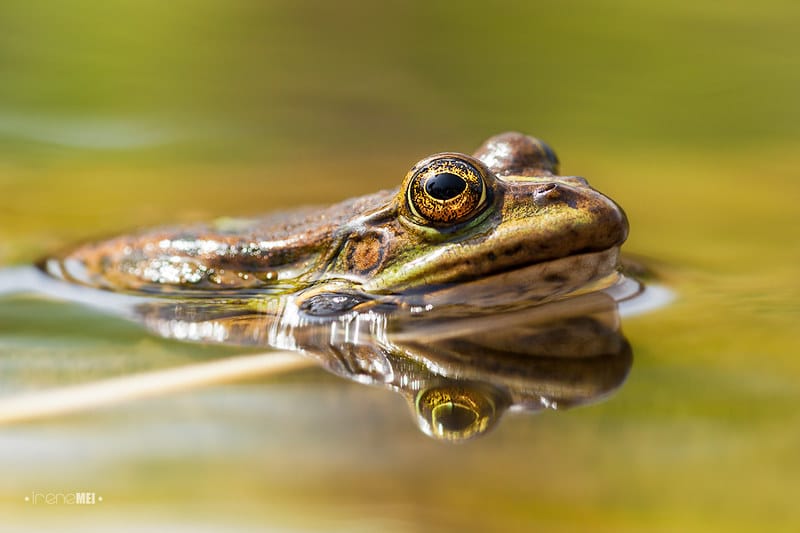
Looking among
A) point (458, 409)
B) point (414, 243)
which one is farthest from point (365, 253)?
point (458, 409)

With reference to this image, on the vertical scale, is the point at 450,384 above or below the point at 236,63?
below

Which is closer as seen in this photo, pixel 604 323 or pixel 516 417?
pixel 516 417

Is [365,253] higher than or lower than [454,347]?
Answer: higher

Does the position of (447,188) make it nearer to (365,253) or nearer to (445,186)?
(445,186)

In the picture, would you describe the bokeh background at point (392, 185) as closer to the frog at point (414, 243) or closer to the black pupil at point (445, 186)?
the frog at point (414, 243)

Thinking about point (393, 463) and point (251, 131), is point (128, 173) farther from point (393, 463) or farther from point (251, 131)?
point (393, 463)

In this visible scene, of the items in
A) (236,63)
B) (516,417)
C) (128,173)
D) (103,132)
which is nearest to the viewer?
(516,417)

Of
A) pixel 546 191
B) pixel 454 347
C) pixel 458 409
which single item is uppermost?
pixel 546 191

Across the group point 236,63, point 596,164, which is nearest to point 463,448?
point 596,164
